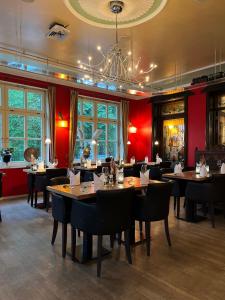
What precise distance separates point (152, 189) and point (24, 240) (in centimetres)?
204

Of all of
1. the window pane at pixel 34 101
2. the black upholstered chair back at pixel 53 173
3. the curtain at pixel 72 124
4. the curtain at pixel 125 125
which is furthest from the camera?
the curtain at pixel 125 125

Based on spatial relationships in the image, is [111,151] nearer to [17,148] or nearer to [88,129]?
[88,129]

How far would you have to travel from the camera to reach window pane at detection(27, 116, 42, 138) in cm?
690

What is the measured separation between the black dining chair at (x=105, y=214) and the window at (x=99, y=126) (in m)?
5.29

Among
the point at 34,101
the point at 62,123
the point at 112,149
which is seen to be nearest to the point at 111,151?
the point at 112,149

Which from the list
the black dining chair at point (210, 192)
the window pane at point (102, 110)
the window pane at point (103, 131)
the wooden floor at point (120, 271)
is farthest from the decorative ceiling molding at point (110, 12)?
the window pane at point (103, 131)

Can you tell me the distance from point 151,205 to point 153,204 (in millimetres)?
32

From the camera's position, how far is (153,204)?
3.16 metres

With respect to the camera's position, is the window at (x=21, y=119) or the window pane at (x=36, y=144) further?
the window pane at (x=36, y=144)

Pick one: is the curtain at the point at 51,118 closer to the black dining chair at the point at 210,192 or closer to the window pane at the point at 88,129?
the window pane at the point at 88,129

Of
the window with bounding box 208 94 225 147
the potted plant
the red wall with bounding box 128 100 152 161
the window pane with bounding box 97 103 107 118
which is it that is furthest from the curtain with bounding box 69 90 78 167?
the window with bounding box 208 94 225 147

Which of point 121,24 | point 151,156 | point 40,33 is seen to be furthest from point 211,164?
point 40,33

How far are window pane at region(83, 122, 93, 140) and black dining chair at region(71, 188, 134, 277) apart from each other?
5425 millimetres

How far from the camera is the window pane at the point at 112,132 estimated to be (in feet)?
28.9
